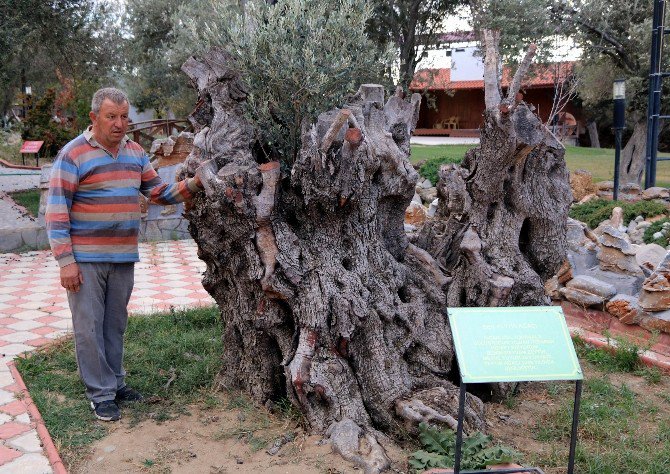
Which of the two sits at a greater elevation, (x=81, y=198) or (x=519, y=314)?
(x=81, y=198)

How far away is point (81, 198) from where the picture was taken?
4156 mm

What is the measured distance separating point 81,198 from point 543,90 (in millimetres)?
28847

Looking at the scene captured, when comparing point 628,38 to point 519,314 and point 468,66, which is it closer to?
point 468,66

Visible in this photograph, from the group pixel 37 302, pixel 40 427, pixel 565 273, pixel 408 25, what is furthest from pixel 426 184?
pixel 40 427

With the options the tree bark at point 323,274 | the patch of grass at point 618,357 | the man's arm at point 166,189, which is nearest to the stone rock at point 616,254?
→ the patch of grass at point 618,357

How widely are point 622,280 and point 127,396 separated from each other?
4611mm

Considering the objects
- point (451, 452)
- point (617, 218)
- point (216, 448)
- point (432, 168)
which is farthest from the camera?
point (432, 168)

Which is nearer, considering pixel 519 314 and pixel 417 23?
pixel 519 314

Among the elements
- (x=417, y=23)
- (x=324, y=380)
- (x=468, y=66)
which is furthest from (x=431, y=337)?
(x=468, y=66)

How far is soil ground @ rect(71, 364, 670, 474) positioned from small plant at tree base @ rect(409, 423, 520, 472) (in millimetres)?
116

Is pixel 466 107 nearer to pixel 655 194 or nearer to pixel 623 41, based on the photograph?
pixel 623 41

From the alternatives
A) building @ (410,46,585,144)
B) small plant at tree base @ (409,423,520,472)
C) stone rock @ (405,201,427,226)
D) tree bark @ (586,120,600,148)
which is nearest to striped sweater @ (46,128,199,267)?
small plant at tree base @ (409,423,520,472)

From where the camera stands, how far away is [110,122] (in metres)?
4.06

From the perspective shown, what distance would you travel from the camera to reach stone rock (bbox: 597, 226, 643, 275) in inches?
255
